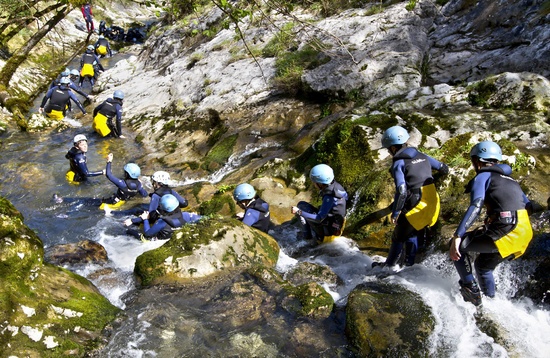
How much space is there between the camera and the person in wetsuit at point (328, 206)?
6.97 metres

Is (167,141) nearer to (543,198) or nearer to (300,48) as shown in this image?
(300,48)

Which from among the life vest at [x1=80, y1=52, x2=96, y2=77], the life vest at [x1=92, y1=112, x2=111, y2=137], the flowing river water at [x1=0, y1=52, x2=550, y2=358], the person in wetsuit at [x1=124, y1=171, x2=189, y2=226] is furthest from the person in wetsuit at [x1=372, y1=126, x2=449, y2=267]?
the life vest at [x1=80, y1=52, x2=96, y2=77]

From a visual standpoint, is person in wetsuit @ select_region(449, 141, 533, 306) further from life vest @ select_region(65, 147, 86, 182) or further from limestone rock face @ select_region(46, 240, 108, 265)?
life vest @ select_region(65, 147, 86, 182)

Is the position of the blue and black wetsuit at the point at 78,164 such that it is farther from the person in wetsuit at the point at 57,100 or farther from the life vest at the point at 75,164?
the person in wetsuit at the point at 57,100

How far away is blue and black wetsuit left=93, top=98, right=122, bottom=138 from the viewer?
1473 centimetres

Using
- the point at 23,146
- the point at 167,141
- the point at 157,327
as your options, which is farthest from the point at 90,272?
the point at 23,146

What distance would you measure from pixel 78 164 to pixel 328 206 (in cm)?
733

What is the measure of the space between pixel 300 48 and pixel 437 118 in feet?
24.0

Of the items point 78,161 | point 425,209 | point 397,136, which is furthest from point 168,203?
point 78,161

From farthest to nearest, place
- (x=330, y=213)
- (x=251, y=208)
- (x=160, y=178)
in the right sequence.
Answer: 1. (x=160, y=178)
2. (x=251, y=208)
3. (x=330, y=213)

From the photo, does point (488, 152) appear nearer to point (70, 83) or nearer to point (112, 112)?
point (112, 112)

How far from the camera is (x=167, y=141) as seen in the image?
14258 mm

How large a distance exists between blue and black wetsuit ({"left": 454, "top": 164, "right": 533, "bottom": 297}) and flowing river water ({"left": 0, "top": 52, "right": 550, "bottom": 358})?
81cm

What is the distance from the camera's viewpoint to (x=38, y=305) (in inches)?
170
